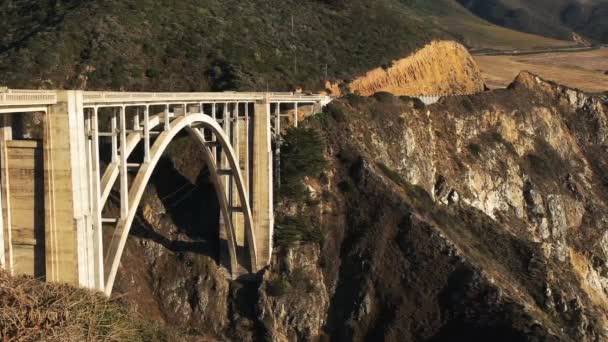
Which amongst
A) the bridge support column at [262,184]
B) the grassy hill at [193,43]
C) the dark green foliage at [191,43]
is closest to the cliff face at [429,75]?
the grassy hill at [193,43]

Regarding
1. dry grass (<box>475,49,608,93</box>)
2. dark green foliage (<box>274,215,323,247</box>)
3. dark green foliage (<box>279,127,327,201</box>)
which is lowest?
dark green foliage (<box>274,215,323,247</box>)

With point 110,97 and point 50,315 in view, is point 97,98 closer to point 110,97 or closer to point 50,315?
point 110,97

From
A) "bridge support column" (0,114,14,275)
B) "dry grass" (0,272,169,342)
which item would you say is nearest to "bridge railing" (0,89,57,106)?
"bridge support column" (0,114,14,275)

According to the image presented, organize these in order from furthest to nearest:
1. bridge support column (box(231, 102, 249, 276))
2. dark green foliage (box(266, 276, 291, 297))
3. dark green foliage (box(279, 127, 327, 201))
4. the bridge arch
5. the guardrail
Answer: dark green foliage (box(279, 127, 327, 201)), dark green foliage (box(266, 276, 291, 297)), bridge support column (box(231, 102, 249, 276)), the bridge arch, the guardrail

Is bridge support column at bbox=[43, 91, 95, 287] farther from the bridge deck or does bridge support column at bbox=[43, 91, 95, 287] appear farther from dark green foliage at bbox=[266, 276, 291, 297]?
dark green foliage at bbox=[266, 276, 291, 297]

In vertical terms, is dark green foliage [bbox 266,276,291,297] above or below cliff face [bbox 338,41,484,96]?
below

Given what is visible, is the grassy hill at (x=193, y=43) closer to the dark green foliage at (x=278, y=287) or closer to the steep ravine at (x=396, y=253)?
the steep ravine at (x=396, y=253)

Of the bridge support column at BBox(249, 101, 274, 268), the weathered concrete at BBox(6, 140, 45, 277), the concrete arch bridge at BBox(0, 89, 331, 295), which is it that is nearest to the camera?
the concrete arch bridge at BBox(0, 89, 331, 295)

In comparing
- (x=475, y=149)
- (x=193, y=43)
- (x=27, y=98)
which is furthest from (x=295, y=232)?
(x=27, y=98)
